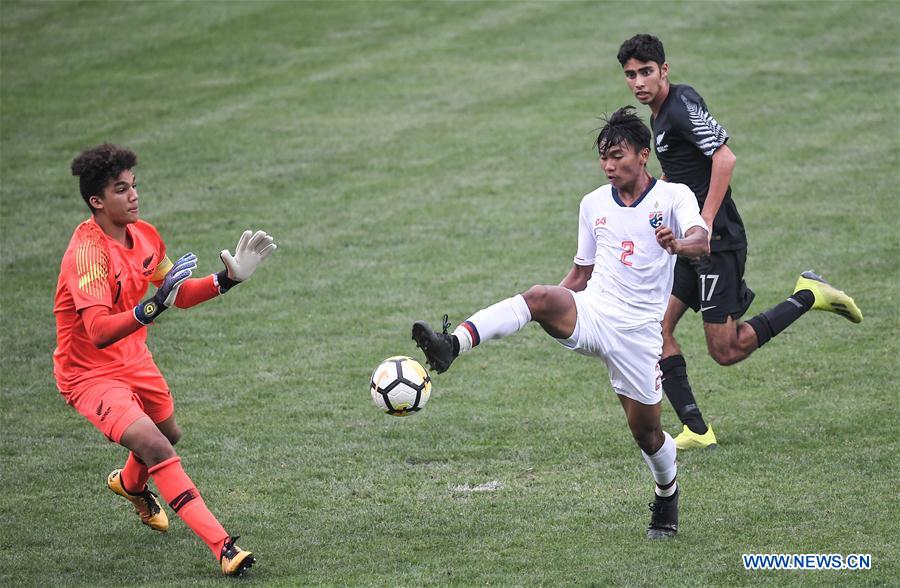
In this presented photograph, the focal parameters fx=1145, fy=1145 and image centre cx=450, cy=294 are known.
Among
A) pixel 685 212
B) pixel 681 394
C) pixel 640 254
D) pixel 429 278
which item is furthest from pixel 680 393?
pixel 429 278

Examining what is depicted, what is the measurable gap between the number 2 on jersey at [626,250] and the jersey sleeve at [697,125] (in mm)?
1630

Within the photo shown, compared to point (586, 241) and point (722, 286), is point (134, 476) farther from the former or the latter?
point (722, 286)

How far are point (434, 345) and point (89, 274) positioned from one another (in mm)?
2213

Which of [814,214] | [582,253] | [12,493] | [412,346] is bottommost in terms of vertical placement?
[814,214]

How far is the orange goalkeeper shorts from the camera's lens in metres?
6.81

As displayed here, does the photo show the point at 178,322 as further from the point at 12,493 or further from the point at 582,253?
the point at 582,253

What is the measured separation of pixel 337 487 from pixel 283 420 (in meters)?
1.62

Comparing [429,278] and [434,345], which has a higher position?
[434,345]

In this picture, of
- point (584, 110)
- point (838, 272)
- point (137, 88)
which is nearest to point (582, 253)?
point (838, 272)

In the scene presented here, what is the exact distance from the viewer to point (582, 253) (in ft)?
23.5

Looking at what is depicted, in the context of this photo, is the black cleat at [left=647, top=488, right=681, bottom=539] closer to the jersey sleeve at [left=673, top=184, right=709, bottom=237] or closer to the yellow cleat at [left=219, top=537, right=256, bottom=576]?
the jersey sleeve at [left=673, top=184, right=709, bottom=237]

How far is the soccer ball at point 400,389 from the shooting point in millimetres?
6551

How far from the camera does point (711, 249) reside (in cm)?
846

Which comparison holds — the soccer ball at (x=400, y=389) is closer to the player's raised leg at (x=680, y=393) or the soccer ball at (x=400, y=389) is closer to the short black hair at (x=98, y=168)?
the short black hair at (x=98, y=168)
